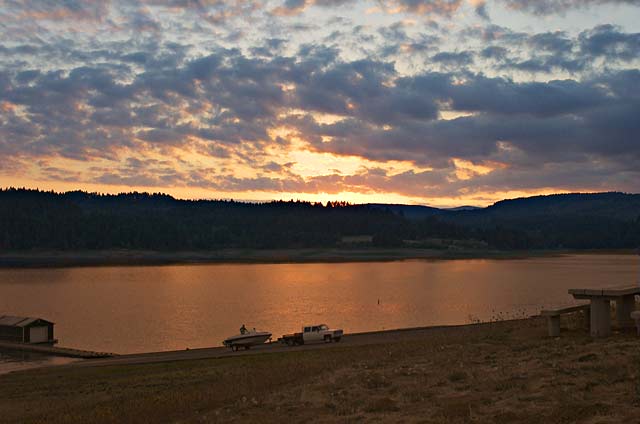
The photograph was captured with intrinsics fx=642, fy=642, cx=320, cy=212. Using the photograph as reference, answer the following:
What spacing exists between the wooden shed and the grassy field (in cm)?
2561

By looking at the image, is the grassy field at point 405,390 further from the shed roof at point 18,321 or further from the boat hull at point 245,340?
the shed roof at point 18,321

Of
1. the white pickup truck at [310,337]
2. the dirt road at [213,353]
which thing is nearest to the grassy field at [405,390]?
the dirt road at [213,353]

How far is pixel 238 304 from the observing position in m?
78.8

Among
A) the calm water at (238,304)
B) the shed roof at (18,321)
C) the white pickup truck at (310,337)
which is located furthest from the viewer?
the calm water at (238,304)

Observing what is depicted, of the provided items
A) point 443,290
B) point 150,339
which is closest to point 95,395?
point 150,339

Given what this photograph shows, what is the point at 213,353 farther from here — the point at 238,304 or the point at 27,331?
the point at 238,304

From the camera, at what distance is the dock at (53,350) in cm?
4212

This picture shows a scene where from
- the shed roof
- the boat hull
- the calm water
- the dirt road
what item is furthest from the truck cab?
the shed roof

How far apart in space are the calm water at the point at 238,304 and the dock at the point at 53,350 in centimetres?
357

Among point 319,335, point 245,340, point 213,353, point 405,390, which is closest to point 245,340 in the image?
point 245,340

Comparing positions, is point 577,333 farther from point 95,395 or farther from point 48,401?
point 48,401

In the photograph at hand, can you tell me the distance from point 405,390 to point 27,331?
141 feet

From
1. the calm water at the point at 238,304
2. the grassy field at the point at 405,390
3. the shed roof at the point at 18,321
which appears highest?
the grassy field at the point at 405,390

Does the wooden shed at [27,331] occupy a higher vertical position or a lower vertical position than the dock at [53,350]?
higher
